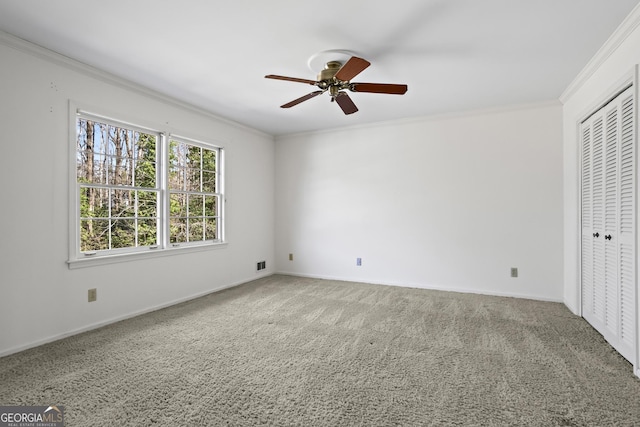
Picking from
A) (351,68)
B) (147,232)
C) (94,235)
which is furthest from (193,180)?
(351,68)

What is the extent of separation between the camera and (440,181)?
4.31m

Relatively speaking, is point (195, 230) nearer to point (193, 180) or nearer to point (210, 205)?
point (210, 205)

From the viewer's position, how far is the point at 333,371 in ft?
6.92

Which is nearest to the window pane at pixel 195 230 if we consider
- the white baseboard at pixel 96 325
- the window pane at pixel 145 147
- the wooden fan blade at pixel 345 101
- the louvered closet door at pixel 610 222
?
the white baseboard at pixel 96 325

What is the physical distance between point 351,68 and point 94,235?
2907 millimetres

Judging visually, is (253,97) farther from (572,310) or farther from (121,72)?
(572,310)

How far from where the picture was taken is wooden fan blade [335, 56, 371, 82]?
2.12 m

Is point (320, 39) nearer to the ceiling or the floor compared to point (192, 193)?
nearer to the ceiling

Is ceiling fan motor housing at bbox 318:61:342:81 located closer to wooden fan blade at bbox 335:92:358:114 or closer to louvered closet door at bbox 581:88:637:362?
wooden fan blade at bbox 335:92:358:114

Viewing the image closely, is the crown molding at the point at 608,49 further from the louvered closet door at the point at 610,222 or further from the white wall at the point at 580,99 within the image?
the louvered closet door at the point at 610,222

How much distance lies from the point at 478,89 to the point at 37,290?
468cm
